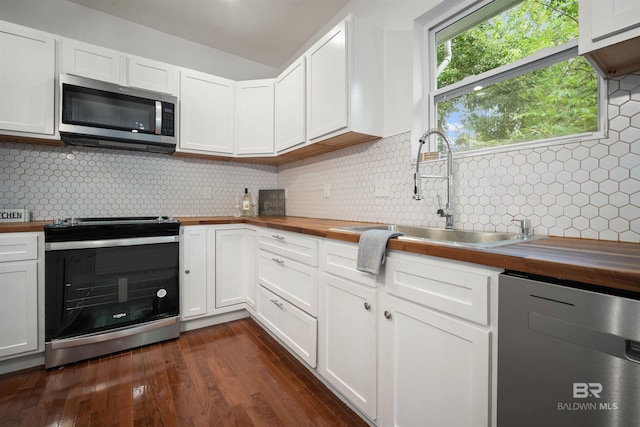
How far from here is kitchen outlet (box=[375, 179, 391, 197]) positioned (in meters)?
2.02

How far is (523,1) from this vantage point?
4.86 feet

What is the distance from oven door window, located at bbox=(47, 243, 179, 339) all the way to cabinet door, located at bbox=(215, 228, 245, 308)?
1.15 feet

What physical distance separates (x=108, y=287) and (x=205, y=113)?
166 cm

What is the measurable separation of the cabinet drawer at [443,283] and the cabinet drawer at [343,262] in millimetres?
138

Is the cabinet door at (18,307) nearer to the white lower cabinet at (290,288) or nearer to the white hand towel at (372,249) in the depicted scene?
the white lower cabinet at (290,288)

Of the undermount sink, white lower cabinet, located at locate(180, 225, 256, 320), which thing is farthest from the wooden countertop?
white lower cabinet, located at locate(180, 225, 256, 320)

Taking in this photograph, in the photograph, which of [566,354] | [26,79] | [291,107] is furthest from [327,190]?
[26,79]

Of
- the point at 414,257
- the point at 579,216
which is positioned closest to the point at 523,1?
the point at 579,216

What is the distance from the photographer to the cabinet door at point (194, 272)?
2.36 metres

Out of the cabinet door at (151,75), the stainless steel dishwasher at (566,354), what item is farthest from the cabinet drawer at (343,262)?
the cabinet door at (151,75)

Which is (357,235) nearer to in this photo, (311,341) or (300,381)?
(311,341)

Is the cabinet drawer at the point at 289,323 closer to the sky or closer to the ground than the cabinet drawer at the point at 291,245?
closer to the ground

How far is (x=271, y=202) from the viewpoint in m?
3.19

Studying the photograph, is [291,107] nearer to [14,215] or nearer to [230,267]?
[230,267]
